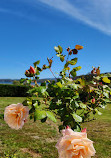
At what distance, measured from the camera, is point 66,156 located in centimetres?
81

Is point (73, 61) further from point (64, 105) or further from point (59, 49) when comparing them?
point (64, 105)

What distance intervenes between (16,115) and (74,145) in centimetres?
39

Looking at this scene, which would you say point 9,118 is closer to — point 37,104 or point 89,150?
point 37,104

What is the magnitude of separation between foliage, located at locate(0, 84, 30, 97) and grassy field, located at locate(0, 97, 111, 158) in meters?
8.40

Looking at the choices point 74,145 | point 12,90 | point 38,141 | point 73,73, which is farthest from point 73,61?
point 12,90

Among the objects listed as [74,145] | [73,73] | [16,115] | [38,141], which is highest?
[73,73]

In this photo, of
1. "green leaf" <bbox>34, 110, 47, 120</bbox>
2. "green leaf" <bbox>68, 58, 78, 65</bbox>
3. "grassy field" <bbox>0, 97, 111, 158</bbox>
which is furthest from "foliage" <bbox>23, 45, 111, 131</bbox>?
"grassy field" <bbox>0, 97, 111, 158</bbox>

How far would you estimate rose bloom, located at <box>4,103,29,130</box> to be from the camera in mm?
989

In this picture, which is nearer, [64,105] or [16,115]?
[16,115]

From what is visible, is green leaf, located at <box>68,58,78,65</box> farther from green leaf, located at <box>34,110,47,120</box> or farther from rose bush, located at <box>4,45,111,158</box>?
green leaf, located at <box>34,110,47,120</box>

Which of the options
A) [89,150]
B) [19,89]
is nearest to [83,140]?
[89,150]

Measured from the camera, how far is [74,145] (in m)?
0.79

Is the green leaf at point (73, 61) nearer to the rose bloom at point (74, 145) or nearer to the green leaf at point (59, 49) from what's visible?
the green leaf at point (59, 49)

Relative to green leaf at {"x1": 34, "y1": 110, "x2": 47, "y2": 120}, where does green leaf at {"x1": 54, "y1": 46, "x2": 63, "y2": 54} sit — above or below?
above
